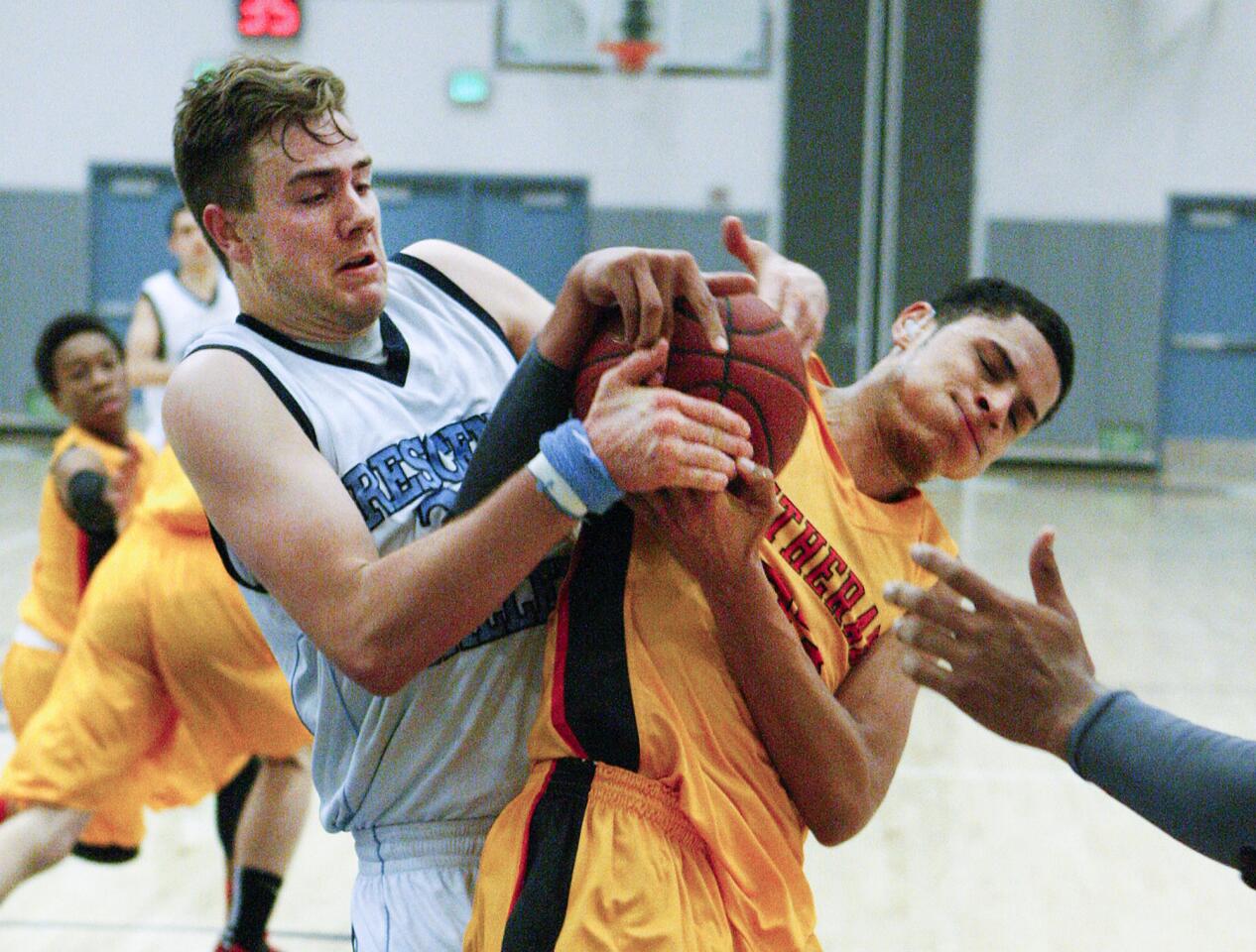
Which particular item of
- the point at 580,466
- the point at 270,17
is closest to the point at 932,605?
the point at 580,466

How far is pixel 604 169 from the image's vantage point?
1324 centimetres

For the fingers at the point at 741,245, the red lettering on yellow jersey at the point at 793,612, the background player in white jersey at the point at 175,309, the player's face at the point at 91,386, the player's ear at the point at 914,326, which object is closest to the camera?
the red lettering on yellow jersey at the point at 793,612

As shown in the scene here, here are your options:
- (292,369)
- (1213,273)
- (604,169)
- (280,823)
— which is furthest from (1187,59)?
(292,369)

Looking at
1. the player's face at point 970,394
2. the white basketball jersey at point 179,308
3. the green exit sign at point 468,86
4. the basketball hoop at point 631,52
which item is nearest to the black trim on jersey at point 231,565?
the player's face at point 970,394

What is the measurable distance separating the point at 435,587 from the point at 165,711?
2156mm

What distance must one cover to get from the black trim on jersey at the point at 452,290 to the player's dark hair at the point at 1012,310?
0.70 m

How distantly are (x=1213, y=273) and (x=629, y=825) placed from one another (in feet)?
42.9

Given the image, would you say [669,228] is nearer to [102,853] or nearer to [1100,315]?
[1100,315]

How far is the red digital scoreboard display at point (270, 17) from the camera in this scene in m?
12.9

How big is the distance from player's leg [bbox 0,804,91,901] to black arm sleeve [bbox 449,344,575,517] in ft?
6.78

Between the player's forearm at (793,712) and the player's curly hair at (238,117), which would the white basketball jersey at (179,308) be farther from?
the player's forearm at (793,712)

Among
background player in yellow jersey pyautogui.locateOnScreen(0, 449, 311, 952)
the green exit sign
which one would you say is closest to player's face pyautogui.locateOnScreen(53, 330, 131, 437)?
background player in yellow jersey pyautogui.locateOnScreen(0, 449, 311, 952)

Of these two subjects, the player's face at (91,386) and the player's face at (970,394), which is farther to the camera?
the player's face at (91,386)

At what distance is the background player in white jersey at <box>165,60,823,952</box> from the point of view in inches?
60.1
